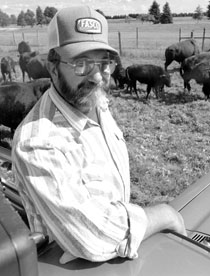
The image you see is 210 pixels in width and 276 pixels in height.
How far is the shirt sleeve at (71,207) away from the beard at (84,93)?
26cm

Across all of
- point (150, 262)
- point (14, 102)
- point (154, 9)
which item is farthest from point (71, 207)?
point (154, 9)

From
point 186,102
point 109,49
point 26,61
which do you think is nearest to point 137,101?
point 186,102

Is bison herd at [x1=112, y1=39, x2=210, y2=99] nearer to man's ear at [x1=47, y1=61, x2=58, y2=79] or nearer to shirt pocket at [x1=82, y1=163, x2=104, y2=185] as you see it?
man's ear at [x1=47, y1=61, x2=58, y2=79]

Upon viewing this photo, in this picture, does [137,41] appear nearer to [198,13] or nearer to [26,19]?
[198,13]

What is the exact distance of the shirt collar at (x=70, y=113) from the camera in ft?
4.69

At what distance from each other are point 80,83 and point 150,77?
9.55 metres

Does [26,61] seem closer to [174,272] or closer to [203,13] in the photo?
[174,272]


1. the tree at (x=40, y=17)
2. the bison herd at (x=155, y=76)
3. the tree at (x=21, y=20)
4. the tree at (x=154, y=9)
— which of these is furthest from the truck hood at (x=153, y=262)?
the tree at (x=154, y=9)

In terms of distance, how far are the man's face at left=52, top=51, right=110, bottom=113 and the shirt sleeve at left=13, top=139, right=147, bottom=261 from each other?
0.26m

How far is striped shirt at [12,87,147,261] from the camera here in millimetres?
1229

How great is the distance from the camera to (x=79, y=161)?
1332 mm

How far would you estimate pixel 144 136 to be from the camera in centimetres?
693

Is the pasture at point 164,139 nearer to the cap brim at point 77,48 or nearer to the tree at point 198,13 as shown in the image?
the cap brim at point 77,48

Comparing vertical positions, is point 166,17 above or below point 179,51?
above
